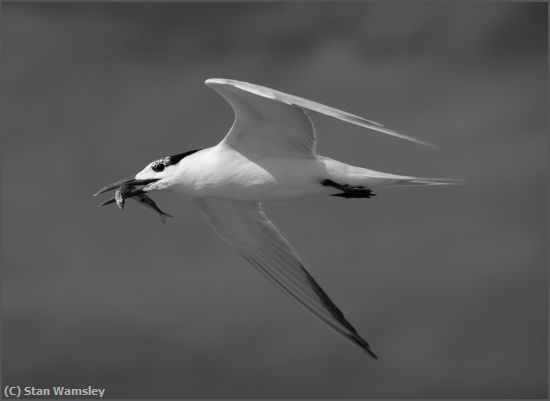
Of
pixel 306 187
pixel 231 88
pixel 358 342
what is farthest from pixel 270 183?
pixel 358 342

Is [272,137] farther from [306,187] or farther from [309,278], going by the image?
[309,278]

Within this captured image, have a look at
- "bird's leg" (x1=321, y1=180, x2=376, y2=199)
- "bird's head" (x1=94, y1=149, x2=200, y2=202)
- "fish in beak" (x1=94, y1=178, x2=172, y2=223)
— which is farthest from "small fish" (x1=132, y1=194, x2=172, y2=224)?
"bird's leg" (x1=321, y1=180, x2=376, y2=199)

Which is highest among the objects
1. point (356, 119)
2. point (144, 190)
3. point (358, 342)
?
point (356, 119)

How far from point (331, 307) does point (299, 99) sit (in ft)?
13.4

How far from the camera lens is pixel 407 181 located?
10766 millimetres

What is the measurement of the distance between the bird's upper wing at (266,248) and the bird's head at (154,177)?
1265 millimetres

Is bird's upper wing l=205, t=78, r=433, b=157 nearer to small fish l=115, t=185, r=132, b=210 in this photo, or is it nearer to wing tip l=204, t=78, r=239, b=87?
wing tip l=204, t=78, r=239, b=87

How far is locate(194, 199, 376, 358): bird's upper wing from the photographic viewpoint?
12664 mm

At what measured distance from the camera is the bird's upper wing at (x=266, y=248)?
12664 mm

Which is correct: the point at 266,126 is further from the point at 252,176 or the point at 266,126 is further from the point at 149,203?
the point at 149,203

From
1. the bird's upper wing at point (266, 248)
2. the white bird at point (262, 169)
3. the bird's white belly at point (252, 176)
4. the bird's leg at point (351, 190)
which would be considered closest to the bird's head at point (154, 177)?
the white bird at point (262, 169)

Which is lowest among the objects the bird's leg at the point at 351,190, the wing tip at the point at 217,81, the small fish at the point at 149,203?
the small fish at the point at 149,203

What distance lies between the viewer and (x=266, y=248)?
13.1 metres

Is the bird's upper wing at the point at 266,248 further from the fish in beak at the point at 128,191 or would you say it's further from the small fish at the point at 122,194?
the small fish at the point at 122,194
